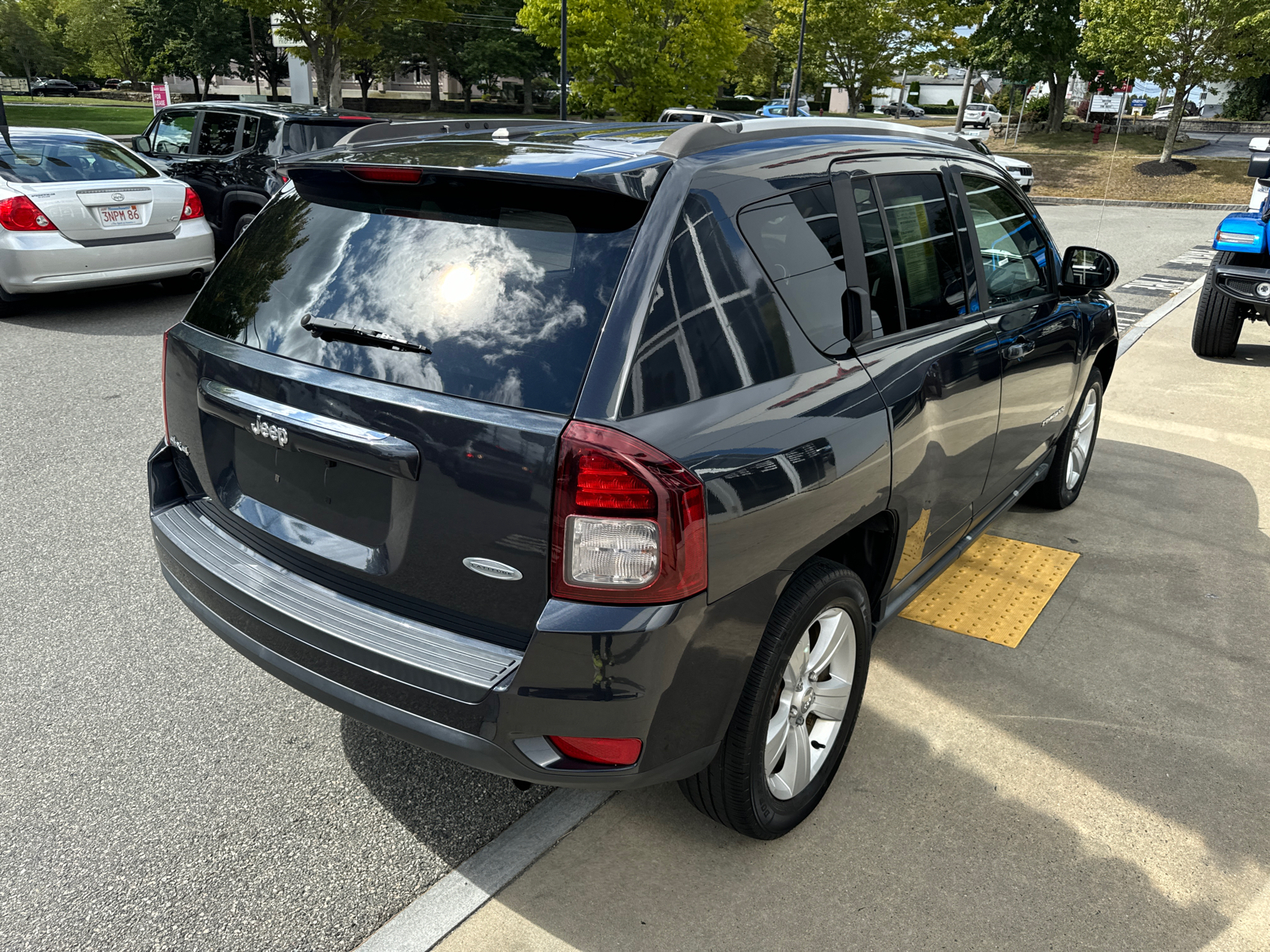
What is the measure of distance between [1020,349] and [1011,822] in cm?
175

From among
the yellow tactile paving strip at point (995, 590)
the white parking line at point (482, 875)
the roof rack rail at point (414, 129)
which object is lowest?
the white parking line at point (482, 875)

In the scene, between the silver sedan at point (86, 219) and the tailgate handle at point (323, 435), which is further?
the silver sedan at point (86, 219)

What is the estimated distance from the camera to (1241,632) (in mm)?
4039

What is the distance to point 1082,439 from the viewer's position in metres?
5.27

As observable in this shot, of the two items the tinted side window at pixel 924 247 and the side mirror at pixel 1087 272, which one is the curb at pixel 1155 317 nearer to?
the side mirror at pixel 1087 272

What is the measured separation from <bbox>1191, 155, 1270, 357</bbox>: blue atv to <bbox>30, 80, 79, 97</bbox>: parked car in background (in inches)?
3646

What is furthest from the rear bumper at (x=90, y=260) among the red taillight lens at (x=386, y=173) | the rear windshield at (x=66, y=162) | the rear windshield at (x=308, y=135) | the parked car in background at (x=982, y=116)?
the parked car in background at (x=982, y=116)

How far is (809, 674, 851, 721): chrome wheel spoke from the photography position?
2.79 meters

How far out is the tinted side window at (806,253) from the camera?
2.47 m

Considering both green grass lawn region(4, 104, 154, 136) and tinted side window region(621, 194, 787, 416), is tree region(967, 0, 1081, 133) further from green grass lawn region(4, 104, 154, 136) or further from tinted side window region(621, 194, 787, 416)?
tinted side window region(621, 194, 787, 416)

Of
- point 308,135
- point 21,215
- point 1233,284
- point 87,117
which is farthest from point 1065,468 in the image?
point 87,117

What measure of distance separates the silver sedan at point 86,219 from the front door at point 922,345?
24.8 feet

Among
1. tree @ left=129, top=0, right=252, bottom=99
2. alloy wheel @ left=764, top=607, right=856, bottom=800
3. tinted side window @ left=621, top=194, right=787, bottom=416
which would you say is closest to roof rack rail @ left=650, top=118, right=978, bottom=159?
tinted side window @ left=621, top=194, right=787, bottom=416

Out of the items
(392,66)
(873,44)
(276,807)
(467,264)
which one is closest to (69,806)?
(276,807)
